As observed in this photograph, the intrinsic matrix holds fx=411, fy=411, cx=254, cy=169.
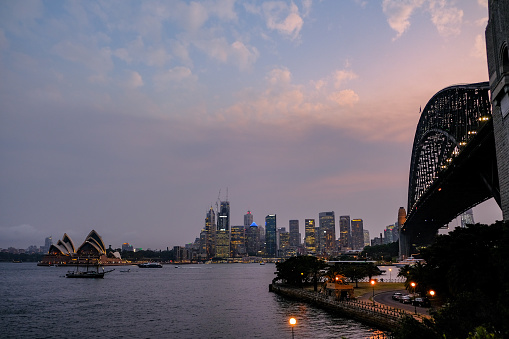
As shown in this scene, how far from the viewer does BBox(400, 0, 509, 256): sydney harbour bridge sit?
33812mm

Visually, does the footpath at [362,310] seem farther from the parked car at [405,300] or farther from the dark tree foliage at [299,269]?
the dark tree foliage at [299,269]

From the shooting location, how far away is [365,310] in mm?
51344

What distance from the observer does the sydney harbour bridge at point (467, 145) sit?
33812 millimetres

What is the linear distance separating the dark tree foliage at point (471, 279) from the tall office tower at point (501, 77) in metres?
4.93

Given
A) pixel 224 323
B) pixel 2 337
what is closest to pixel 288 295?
pixel 224 323

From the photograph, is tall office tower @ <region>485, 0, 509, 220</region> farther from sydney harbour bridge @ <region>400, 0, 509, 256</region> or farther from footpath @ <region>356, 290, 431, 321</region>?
footpath @ <region>356, 290, 431, 321</region>

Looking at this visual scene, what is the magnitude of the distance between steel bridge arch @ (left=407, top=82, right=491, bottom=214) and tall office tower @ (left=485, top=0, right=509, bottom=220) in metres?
22.3

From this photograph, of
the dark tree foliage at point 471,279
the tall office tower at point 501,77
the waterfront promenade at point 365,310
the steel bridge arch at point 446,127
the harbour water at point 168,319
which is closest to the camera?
the dark tree foliage at point 471,279

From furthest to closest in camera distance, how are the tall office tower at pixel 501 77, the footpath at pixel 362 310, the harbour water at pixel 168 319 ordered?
the harbour water at pixel 168 319, the footpath at pixel 362 310, the tall office tower at pixel 501 77

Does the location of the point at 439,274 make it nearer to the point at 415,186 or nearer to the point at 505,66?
the point at 505,66

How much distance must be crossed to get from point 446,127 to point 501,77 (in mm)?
77047

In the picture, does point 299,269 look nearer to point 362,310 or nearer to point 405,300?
point 405,300

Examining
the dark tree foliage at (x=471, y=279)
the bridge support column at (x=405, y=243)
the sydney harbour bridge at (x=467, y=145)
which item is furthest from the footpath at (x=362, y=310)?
the bridge support column at (x=405, y=243)

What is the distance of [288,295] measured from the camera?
8156cm
